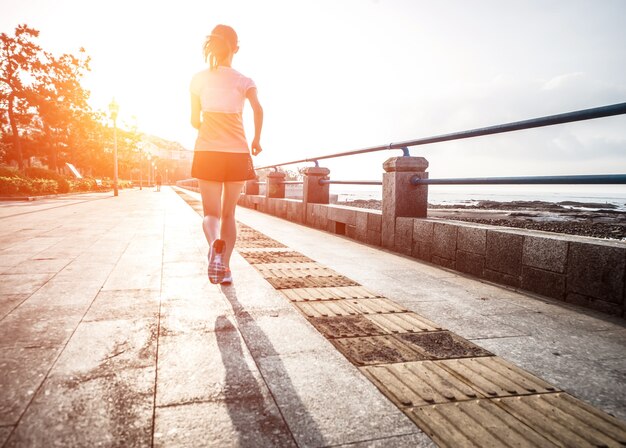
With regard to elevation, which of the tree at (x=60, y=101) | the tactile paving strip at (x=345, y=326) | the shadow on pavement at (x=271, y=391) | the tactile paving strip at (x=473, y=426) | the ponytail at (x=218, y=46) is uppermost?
the tree at (x=60, y=101)

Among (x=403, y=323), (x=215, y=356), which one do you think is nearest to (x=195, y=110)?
(x=215, y=356)

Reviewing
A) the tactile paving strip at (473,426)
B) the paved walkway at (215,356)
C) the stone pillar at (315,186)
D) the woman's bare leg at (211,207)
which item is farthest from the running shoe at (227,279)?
the stone pillar at (315,186)

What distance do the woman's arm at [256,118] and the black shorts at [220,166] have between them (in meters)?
0.23

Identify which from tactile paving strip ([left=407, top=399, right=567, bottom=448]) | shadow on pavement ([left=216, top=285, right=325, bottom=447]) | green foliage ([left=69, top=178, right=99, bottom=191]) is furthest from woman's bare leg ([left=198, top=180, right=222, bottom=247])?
green foliage ([left=69, top=178, right=99, bottom=191])

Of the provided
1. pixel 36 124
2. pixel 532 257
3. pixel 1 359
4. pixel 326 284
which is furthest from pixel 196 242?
pixel 36 124

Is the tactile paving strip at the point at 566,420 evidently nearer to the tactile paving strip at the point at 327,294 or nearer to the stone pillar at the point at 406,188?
the tactile paving strip at the point at 327,294

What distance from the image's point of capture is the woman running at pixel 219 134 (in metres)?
3.07

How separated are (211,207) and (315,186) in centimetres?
526

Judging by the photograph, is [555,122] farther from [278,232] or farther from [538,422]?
[278,232]

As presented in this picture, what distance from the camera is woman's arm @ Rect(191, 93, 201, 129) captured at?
317 cm

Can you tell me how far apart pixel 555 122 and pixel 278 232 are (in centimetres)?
487

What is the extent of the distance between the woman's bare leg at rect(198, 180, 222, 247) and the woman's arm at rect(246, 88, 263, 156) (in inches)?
17.8

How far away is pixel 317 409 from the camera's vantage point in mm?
1425

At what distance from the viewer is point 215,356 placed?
6.04ft
